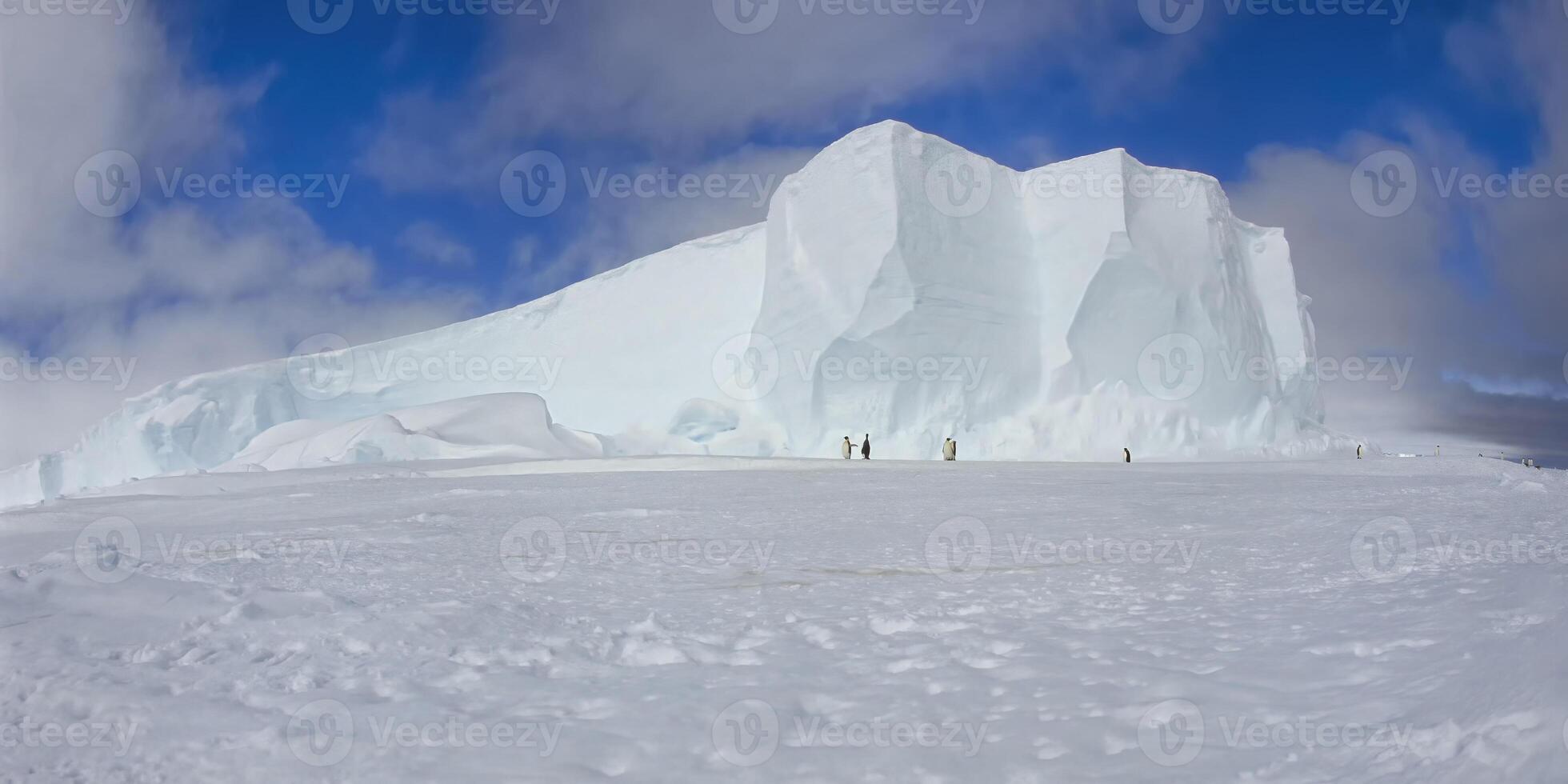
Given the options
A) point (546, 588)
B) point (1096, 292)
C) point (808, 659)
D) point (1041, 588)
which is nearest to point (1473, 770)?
point (808, 659)

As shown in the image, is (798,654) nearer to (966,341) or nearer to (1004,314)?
(966,341)

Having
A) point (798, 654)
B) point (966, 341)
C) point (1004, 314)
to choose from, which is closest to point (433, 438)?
point (966, 341)

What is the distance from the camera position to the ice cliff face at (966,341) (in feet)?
72.1

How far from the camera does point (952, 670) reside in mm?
2770

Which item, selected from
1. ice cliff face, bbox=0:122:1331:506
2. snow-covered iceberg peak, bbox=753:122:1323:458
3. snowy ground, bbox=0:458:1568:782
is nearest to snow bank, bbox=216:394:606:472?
ice cliff face, bbox=0:122:1331:506

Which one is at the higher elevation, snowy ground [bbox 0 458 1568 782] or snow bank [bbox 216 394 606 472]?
snow bank [bbox 216 394 606 472]

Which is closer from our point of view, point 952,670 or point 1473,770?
point 1473,770

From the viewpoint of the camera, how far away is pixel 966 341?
22422 mm

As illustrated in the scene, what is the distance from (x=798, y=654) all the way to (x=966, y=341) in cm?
1998

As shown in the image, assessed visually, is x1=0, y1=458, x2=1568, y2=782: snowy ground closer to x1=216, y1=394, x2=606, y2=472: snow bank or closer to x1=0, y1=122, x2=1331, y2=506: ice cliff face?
x1=216, y1=394, x2=606, y2=472: snow bank

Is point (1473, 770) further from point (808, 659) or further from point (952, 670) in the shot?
point (808, 659)

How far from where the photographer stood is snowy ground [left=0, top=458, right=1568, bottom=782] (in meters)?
2.13

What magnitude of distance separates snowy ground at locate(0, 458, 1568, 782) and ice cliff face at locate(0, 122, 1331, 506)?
16.2m

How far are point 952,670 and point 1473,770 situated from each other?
1277 mm
